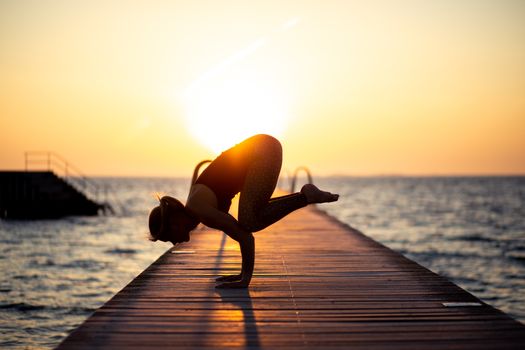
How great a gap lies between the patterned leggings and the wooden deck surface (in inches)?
27.1

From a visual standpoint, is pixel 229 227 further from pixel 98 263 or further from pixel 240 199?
pixel 98 263

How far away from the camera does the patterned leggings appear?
4961mm

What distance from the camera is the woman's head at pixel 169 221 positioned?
4848 millimetres

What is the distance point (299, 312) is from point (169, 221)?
1.36 m

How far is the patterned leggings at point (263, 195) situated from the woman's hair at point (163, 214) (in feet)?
1.90

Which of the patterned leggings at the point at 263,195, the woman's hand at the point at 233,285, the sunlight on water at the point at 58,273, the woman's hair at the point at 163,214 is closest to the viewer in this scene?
the woman's hair at the point at 163,214

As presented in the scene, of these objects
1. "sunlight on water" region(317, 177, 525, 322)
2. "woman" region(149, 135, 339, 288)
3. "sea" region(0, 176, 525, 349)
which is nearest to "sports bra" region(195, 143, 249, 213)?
"woman" region(149, 135, 339, 288)

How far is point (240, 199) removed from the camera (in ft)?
16.5

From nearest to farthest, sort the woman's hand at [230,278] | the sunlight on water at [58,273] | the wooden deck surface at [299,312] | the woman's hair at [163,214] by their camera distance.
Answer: the wooden deck surface at [299,312] → the woman's hair at [163,214] → the woman's hand at [230,278] → the sunlight on water at [58,273]

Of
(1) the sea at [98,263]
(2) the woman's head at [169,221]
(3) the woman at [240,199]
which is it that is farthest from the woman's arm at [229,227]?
(1) the sea at [98,263]

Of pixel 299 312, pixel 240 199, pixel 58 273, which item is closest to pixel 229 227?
pixel 240 199

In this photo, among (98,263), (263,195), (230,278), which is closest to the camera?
(263,195)

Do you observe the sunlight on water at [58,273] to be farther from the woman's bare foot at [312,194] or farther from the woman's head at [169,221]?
A: the woman's bare foot at [312,194]

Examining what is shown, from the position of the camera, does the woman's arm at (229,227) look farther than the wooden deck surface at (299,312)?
Yes
